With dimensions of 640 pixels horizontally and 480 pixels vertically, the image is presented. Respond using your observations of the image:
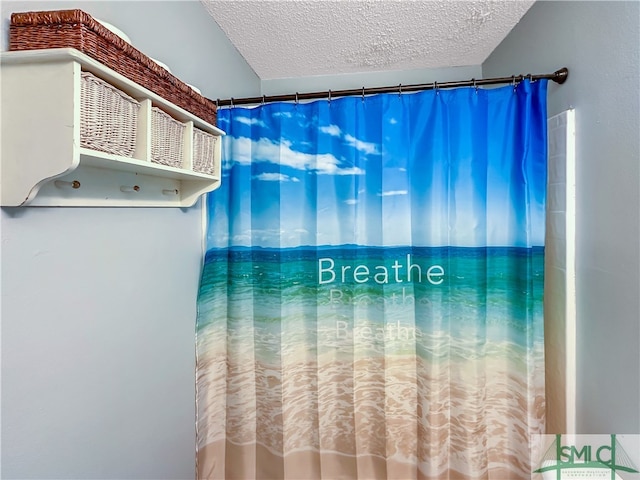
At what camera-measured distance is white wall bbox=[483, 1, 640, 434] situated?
1.01 metres

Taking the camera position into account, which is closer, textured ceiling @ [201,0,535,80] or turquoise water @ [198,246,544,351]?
turquoise water @ [198,246,544,351]

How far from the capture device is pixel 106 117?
28.5 inches

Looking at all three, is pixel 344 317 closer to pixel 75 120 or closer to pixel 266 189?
pixel 266 189

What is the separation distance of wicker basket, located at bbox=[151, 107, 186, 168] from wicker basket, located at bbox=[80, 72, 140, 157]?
0.06 meters

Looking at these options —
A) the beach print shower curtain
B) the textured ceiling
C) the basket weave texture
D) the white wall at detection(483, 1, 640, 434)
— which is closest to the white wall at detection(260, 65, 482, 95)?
the textured ceiling

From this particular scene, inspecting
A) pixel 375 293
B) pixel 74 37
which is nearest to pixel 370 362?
pixel 375 293

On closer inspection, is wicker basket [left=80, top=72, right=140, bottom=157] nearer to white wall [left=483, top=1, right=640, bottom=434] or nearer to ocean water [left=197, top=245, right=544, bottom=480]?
ocean water [left=197, top=245, right=544, bottom=480]

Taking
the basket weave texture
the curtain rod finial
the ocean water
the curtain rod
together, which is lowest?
the ocean water

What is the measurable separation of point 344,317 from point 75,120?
1.18 meters

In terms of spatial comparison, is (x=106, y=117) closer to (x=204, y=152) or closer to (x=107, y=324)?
(x=204, y=152)

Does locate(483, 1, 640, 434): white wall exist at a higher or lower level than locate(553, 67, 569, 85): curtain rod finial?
lower

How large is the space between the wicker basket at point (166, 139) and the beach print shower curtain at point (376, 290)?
A: 1.61 ft

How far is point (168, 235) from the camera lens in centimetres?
127

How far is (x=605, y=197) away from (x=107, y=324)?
1.61 m
